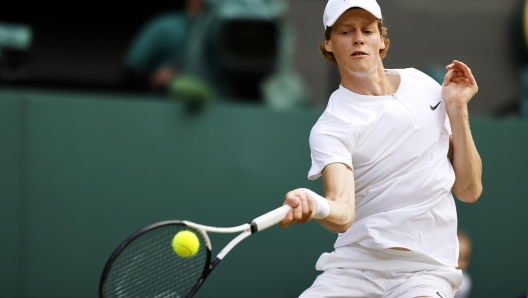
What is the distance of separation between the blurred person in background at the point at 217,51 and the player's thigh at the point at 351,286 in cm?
290

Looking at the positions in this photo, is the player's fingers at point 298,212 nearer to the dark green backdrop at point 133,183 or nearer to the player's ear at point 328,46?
the player's ear at point 328,46

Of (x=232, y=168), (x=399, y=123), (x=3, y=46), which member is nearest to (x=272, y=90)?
(x=232, y=168)

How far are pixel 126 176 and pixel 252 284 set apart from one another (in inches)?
44.5

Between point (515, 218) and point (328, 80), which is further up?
point (328, 80)

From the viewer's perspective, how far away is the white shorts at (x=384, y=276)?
10.9 ft

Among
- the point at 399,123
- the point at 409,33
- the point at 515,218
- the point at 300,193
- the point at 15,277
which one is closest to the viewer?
the point at 300,193

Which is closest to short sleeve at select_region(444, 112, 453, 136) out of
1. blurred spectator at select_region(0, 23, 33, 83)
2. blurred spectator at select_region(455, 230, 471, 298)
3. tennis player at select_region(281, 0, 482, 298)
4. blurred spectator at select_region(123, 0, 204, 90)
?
tennis player at select_region(281, 0, 482, 298)

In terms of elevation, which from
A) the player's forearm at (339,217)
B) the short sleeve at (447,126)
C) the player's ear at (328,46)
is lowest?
the player's forearm at (339,217)

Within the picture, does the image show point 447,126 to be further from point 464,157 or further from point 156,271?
point 156,271

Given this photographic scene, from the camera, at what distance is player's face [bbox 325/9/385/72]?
10.8 ft

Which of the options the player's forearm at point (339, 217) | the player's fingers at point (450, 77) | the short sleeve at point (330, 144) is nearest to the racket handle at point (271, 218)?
the player's forearm at point (339, 217)

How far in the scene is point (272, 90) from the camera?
251 inches

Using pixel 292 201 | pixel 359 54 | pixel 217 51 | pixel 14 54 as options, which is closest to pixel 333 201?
pixel 292 201

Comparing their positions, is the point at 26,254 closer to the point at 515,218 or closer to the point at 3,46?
the point at 3,46
